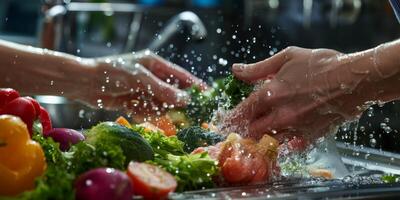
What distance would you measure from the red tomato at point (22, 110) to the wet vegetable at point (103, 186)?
1.36ft

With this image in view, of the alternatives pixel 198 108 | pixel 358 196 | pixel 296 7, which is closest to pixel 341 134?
pixel 198 108

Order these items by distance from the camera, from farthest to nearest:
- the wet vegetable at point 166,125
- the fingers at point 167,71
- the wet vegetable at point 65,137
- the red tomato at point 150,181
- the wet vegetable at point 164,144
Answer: the fingers at point 167,71 → the wet vegetable at point 166,125 → the wet vegetable at point 164,144 → the wet vegetable at point 65,137 → the red tomato at point 150,181

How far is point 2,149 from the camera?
4.74 ft

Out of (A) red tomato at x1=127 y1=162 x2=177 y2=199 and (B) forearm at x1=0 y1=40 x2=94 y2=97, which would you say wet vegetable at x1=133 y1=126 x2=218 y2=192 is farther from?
(B) forearm at x1=0 y1=40 x2=94 y2=97

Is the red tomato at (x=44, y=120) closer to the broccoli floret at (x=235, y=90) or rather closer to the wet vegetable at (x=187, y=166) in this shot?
the wet vegetable at (x=187, y=166)

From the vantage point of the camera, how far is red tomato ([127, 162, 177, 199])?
1.46 m

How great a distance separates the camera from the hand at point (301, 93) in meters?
2.01

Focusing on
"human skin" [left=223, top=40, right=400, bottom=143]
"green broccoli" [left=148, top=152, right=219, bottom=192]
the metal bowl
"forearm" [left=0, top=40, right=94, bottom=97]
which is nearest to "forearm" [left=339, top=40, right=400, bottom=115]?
"human skin" [left=223, top=40, right=400, bottom=143]

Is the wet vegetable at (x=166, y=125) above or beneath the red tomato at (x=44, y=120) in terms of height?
beneath

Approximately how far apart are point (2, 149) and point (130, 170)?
0.25 m

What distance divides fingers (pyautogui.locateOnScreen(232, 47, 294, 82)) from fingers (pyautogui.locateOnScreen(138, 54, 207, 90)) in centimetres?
90

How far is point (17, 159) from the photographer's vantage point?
145cm

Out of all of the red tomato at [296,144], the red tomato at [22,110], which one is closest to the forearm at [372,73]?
the red tomato at [296,144]

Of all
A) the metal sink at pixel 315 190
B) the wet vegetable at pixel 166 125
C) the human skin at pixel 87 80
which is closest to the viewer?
the metal sink at pixel 315 190
